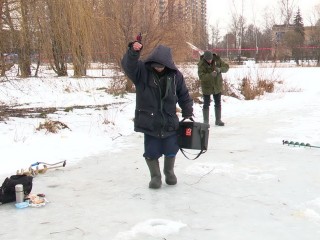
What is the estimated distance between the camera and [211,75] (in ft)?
28.3

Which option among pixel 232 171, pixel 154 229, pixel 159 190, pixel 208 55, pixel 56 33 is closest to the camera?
pixel 154 229

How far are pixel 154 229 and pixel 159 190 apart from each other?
3.65 feet

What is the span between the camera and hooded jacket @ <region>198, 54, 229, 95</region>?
8.65 meters

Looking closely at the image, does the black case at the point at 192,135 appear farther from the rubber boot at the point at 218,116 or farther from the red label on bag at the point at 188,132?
the rubber boot at the point at 218,116

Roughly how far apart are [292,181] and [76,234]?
2.54 metres

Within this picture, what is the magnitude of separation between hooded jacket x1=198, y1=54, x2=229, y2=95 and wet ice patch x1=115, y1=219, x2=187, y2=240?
5.34 meters

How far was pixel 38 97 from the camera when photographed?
41.9ft

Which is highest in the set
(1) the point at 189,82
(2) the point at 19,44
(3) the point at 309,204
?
(2) the point at 19,44

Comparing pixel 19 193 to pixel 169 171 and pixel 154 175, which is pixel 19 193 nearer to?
pixel 154 175

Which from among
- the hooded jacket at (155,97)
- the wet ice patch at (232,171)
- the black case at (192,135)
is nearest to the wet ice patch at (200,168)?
the wet ice patch at (232,171)

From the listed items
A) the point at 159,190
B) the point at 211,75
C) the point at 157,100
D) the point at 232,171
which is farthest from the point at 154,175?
the point at 211,75

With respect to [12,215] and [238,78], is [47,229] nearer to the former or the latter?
[12,215]

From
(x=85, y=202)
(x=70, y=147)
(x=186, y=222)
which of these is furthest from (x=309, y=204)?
(x=70, y=147)

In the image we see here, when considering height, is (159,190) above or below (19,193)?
below
